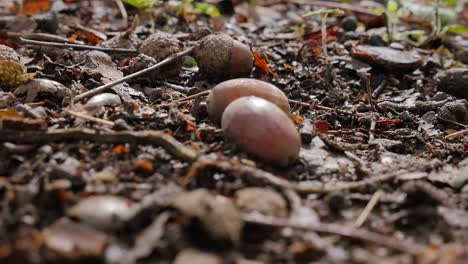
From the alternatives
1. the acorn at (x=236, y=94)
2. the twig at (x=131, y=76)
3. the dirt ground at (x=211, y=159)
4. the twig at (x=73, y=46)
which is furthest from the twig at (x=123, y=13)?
the acorn at (x=236, y=94)

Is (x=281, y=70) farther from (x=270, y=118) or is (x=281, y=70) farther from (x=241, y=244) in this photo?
(x=241, y=244)

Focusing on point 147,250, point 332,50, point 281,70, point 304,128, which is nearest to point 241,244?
point 147,250

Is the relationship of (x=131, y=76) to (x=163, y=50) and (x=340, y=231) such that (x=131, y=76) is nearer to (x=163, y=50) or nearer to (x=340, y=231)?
(x=163, y=50)

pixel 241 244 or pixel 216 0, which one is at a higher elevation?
pixel 241 244

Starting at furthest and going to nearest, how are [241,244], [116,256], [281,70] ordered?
[281,70], [241,244], [116,256]

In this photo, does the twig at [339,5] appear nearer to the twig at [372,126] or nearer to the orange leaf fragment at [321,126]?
the twig at [372,126]

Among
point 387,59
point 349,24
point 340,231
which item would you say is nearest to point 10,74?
point 340,231
